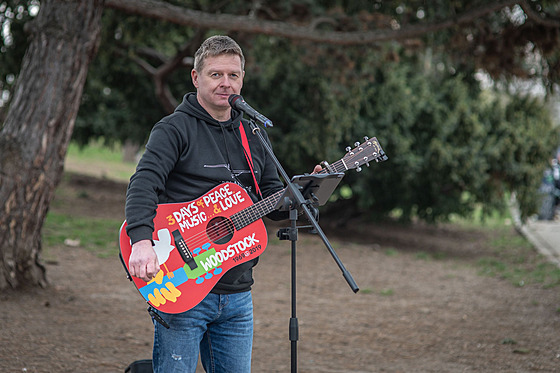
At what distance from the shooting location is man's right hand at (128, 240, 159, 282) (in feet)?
7.97

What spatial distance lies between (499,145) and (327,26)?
12.2 ft

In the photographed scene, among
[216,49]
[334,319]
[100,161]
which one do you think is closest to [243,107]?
[216,49]

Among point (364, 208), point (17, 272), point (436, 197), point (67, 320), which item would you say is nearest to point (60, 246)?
point (17, 272)

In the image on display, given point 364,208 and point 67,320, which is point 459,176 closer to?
point 364,208

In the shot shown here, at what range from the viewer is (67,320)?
5.91 metres

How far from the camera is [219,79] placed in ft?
9.18

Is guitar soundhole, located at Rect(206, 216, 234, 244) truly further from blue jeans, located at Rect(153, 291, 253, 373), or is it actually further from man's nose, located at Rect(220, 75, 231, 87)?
man's nose, located at Rect(220, 75, 231, 87)

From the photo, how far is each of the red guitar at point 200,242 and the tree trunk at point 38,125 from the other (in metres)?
3.83

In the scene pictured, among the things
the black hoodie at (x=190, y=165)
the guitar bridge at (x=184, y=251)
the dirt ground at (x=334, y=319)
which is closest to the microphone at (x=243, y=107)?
the black hoodie at (x=190, y=165)

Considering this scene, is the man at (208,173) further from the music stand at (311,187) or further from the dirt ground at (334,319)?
the dirt ground at (334,319)

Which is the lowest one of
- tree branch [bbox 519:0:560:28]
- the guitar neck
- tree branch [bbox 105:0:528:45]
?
the guitar neck

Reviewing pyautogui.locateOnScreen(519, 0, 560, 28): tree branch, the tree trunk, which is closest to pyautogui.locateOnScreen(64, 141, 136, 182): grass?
the tree trunk

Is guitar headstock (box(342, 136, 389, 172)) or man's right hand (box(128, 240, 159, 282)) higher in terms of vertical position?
guitar headstock (box(342, 136, 389, 172))

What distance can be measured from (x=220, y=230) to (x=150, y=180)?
45cm
